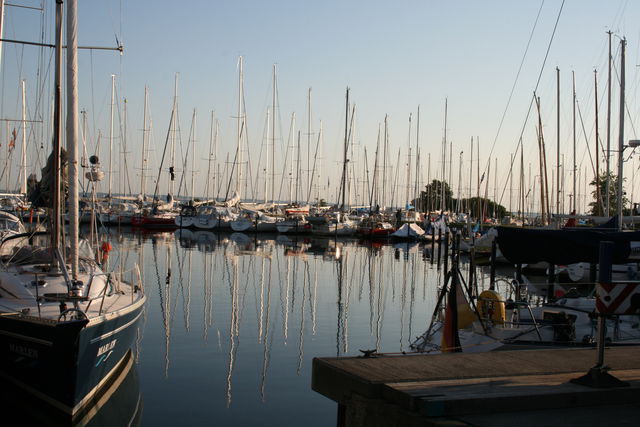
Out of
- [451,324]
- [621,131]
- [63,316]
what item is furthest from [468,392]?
[621,131]

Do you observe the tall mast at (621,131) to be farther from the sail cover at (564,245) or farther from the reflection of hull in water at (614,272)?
the sail cover at (564,245)

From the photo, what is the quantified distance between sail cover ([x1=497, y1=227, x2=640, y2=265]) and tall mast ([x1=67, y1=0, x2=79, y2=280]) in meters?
10.6

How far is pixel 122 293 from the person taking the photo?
1762 centimetres

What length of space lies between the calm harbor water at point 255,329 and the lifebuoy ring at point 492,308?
150 inches

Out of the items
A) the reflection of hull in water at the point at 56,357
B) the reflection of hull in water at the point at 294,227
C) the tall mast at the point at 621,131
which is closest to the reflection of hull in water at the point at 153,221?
the reflection of hull in water at the point at 294,227

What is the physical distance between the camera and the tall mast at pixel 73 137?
15383 millimetres

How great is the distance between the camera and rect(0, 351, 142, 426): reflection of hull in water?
1282cm

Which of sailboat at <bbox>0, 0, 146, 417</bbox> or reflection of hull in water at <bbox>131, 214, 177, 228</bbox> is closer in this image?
sailboat at <bbox>0, 0, 146, 417</bbox>

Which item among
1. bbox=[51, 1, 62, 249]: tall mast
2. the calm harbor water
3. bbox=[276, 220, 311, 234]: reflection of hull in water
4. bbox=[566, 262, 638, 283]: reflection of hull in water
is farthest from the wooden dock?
bbox=[276, 220, 311, 234]: reflection of hull in water

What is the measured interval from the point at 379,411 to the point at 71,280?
8.72m

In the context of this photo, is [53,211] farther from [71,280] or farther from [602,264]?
[602,264]

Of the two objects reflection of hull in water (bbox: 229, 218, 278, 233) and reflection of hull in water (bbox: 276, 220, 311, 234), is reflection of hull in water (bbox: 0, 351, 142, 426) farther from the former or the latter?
reflection of hull in water (bbox: 229, 218, 278, 233)

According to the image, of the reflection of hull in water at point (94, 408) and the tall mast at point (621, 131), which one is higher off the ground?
A: the tall mast at point (621, 131)

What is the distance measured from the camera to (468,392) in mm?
8500
